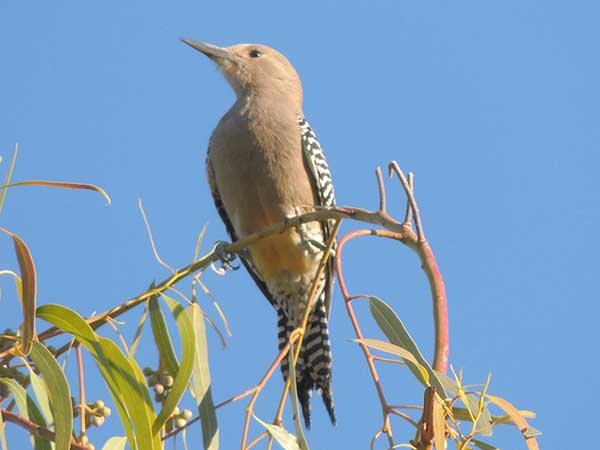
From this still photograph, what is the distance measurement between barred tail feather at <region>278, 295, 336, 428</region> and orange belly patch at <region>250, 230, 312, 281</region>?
0.31 m

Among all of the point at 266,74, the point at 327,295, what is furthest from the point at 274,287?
the point at 266,74

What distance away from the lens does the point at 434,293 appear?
7.39 feet

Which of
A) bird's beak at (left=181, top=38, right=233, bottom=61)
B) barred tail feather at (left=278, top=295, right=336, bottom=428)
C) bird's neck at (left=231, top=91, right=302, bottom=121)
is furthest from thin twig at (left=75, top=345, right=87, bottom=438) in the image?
bird's beak at (left=181, top=38, right=233, bottom=61)

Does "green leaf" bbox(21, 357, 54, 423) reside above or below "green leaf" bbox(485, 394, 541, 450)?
above

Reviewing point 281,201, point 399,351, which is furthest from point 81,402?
point 281,201

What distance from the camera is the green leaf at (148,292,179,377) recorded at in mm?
3041

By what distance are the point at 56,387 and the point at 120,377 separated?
0.93ft

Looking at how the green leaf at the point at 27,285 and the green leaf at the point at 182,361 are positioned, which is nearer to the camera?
the green leaf at the point at 27,285

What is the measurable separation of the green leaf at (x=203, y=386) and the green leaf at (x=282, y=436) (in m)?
0.28

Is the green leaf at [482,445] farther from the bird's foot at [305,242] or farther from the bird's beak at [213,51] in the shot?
the bird's beak at [213,51]

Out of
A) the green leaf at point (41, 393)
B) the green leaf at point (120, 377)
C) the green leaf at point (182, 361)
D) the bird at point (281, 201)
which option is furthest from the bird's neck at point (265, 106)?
the green leaf at point (41, 393)

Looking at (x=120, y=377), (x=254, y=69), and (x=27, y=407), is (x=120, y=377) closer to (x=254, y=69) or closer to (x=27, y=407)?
(x=27, y=407)

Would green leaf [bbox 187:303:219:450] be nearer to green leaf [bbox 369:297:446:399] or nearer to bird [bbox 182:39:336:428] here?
green leaf [bbox 369:297:446:399]

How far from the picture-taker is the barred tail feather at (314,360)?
5.63 meters
